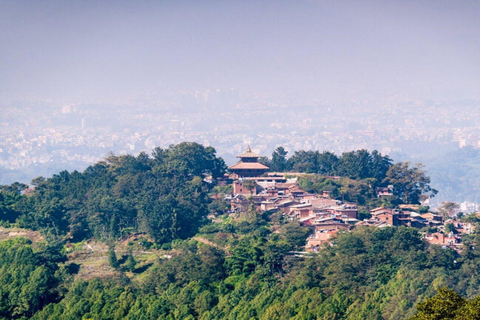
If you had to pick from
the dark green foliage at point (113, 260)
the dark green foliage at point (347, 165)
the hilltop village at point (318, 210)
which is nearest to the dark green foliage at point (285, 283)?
the dark green foliage at point (113, 260)

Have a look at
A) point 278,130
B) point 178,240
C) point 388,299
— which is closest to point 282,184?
point 178,240

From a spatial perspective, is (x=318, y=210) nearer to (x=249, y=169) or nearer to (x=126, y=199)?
(x=249, y=169)

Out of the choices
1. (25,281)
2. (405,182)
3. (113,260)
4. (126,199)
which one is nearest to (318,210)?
(405,182)

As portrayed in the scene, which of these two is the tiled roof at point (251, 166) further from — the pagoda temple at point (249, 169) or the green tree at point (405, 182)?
A: the green tree at point (405, 182)

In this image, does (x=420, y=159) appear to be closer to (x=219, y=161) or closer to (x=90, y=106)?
(x=90, y=106)

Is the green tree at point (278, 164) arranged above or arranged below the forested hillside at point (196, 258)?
above

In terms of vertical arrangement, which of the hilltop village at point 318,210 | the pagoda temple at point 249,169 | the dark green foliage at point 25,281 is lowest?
the dark green foliage at point 25,281
